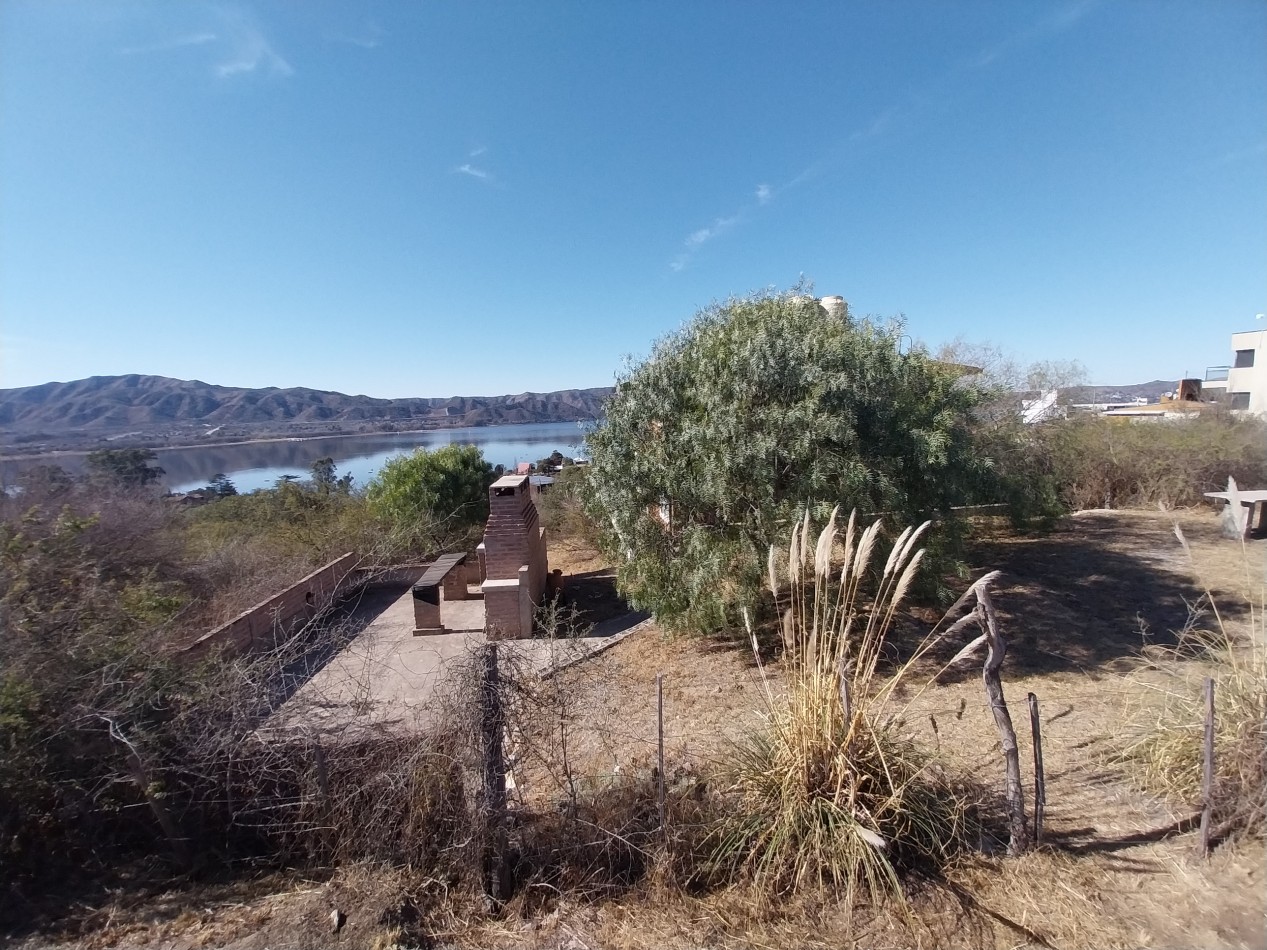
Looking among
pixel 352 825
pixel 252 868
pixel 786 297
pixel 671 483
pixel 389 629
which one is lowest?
pixel 389 629

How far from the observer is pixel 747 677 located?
19.1ft

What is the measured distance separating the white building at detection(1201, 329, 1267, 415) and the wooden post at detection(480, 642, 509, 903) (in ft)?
120

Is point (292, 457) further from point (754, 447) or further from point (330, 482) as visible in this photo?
point (754, 447)

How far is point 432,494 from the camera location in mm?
12398

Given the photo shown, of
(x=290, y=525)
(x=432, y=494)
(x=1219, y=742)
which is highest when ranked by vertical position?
(x=432, y=494)

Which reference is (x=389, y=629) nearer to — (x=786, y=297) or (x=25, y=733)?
(x=25, y=733)

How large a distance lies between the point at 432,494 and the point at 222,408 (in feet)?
101

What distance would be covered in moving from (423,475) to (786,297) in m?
8.79

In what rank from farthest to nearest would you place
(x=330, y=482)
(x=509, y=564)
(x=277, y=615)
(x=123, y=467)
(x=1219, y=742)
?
(x=330, y=482)
(x=123, y=467)
(x=509, y=564)
(x=277, y=615)
(x=1219, y=742)

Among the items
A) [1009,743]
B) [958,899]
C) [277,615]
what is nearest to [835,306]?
[1009,743]

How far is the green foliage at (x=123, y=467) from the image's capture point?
9.64m

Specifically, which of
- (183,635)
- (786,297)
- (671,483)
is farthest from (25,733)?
(786,297)

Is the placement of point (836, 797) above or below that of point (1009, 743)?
below

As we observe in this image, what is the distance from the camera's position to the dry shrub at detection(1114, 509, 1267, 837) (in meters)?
2.90
